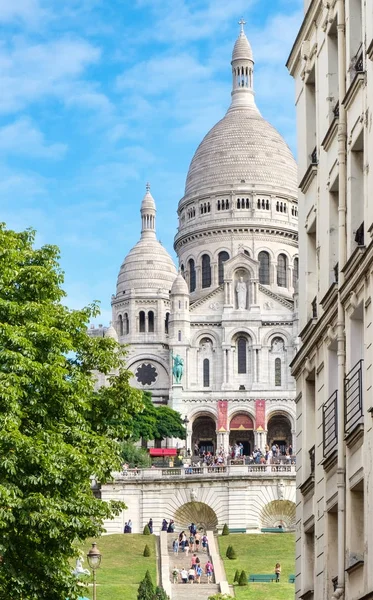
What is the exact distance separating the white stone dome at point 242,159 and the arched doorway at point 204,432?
28799 mm

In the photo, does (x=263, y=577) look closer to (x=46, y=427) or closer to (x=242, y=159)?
(x=46, y=427)

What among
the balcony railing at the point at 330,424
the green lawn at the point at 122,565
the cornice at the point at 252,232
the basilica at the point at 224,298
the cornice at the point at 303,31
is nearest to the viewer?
the balcony railing at the point at 330,424

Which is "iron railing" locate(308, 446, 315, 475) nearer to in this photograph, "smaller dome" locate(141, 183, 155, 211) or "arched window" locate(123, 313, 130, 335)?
"arched window" locate(123, 313, 130, 335)

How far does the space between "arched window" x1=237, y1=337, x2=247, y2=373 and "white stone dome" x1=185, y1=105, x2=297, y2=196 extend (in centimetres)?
2105

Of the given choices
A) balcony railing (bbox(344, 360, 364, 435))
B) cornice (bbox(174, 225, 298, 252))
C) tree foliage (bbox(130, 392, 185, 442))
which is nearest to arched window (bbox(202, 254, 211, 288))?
cornice (bbox(174, 225, 298, 252))

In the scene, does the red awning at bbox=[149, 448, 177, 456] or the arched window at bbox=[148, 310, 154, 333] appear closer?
the red awning at bbox=[149, 448, 177, 456]

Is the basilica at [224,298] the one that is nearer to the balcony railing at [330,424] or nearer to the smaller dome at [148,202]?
the smaller dome at [148,202]

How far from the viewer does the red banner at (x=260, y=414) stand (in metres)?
132

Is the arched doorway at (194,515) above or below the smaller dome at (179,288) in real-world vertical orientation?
below

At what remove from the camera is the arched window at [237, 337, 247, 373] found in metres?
137

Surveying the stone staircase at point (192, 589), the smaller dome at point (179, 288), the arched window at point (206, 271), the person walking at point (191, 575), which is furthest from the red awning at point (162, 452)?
the person walking at point (191, 575)

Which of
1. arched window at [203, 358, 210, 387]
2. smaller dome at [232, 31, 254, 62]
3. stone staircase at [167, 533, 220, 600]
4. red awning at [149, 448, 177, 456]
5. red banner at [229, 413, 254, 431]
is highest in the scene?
smaller dome at [232, 31, 254, 62]

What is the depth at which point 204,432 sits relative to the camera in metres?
136

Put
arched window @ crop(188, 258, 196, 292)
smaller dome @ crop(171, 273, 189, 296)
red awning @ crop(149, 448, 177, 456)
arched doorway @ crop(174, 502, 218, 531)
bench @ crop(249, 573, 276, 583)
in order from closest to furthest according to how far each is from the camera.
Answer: bench @ crop(249, 573, 276, 583)
arched doorway @ crop(174, 502, 218, 531)
red awning @ crop(149, 448, 177, 456)
smaller dome @ crop(171, 273, 189, 296)
arched window @ crop(188, 258, 196, 292)
